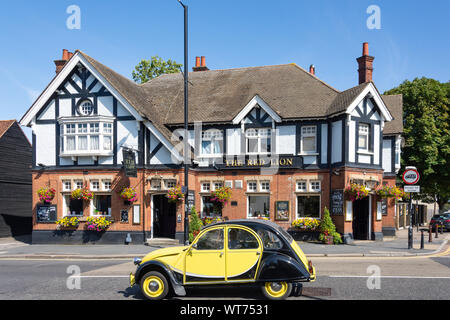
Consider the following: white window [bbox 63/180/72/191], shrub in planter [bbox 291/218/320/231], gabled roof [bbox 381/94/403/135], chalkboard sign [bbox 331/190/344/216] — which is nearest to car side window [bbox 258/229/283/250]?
chalkboard sign [bbox 331/190/344/216]

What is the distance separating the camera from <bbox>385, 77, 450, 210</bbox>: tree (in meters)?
30.0

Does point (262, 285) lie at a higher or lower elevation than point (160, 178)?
lower

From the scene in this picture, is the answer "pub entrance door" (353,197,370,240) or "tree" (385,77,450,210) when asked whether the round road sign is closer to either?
"pub entrance door" (353,197,370,240)

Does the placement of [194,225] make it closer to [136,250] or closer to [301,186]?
[136,250]

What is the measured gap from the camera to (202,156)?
2181 centimetres

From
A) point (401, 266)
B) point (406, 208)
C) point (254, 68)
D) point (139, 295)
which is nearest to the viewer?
point (139, 295)

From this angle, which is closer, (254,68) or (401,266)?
(401,266)

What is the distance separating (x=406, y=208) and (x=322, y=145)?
18.4 metres

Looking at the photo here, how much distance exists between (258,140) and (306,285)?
12.1 meters

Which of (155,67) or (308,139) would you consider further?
(155,67)

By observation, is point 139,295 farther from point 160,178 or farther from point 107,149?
point 107,149

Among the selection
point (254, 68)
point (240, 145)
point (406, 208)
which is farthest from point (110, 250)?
point (406, 208)

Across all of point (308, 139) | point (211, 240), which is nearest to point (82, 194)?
point (308, 139)

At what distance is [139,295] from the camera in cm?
→ 912
